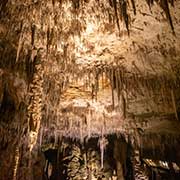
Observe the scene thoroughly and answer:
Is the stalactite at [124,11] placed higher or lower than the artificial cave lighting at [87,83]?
higher

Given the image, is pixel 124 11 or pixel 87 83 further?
pixel 87 83

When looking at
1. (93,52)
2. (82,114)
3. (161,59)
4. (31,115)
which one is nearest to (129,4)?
(93,52)

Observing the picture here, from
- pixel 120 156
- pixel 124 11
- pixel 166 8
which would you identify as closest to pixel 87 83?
pixel 124 11

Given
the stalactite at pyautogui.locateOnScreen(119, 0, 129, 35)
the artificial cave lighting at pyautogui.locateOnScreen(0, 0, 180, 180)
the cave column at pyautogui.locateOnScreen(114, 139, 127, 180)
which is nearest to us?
the stalactite at pyautogui.locateOnScreen(119, 0, 129, 35)

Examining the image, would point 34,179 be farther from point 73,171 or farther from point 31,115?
point 31,115

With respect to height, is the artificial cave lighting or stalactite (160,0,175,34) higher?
stalactite (160,0,175,34)

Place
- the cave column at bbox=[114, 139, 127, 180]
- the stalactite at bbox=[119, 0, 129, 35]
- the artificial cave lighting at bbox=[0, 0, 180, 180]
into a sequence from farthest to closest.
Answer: the cave column at bbox=[114, 139, 127, 180] < the artificial cave lighting at bbox=[0, 0, 180, 180] < the stalactite at bbox=[119, 0, 129, 35]

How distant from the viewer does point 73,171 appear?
8273 millimetres

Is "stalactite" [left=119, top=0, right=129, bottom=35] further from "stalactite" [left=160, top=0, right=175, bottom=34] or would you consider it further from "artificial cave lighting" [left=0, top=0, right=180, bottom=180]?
"stalactite" [left=160, top=0, right=175, bottom=34]

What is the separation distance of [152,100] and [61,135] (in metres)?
3.55

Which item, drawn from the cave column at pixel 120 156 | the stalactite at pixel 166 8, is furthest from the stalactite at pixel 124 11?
the cave column at pixel 120 156

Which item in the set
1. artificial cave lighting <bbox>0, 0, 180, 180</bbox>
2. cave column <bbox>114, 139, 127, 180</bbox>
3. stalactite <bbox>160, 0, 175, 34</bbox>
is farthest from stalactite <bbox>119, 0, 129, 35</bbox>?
cave column <bbox>114, 139, 127, 180</bbox>

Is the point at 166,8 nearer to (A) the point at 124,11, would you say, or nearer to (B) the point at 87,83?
(A) the point at 124,11

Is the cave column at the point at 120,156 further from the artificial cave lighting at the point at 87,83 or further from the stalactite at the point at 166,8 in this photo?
the stalactite at the point at 166,8
